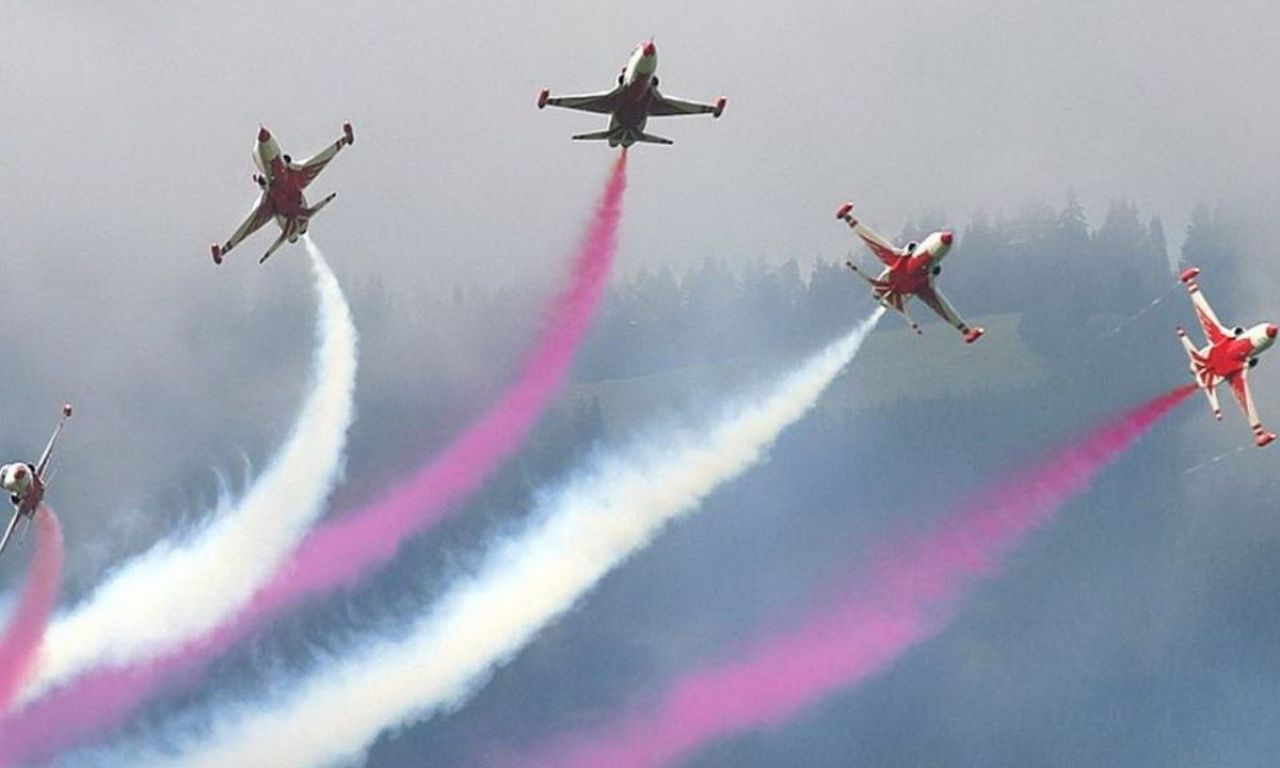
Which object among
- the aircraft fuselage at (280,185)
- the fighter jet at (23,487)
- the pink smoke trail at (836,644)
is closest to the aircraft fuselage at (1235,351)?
the pink smoke trail at (836,644)

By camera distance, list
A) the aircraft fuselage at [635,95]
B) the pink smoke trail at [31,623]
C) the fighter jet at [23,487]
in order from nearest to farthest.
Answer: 1. the aircraft fuselage at [635,95]
2. the fighter jet at [23,487]
3. the pink smoke trail at [31,623]

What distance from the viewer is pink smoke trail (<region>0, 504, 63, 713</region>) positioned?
11919 cm

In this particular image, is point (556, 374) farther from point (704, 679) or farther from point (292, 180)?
point (704, 679)

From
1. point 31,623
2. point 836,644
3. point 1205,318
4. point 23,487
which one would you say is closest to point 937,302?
point 1205,318

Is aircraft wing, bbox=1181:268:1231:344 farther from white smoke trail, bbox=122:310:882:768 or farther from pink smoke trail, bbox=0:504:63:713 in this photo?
pink smoke trail, bbox=0:504:63:713

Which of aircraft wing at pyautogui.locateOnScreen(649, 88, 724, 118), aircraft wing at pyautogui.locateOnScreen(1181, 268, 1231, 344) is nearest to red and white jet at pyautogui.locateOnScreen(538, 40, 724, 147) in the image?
aircraft wing at pyautogui.locateOnScreen(649, 88, 724, 118)

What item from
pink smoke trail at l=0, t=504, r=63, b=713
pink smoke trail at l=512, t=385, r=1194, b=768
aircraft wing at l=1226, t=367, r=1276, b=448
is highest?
pink smoke trail at l=0, t=504, r=63, b=713

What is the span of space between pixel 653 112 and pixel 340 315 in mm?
27504

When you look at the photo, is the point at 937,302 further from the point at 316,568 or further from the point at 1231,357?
the point at 316,568

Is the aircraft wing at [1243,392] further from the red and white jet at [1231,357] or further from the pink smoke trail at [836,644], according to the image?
the pink smoke trail at [836,644]

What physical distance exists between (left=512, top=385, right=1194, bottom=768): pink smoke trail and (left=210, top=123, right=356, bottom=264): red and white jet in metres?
52.0

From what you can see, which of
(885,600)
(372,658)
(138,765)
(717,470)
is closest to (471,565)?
(372,658)

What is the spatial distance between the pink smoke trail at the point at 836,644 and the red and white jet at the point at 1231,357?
78.2 feet

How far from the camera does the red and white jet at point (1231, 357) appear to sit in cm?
9675
